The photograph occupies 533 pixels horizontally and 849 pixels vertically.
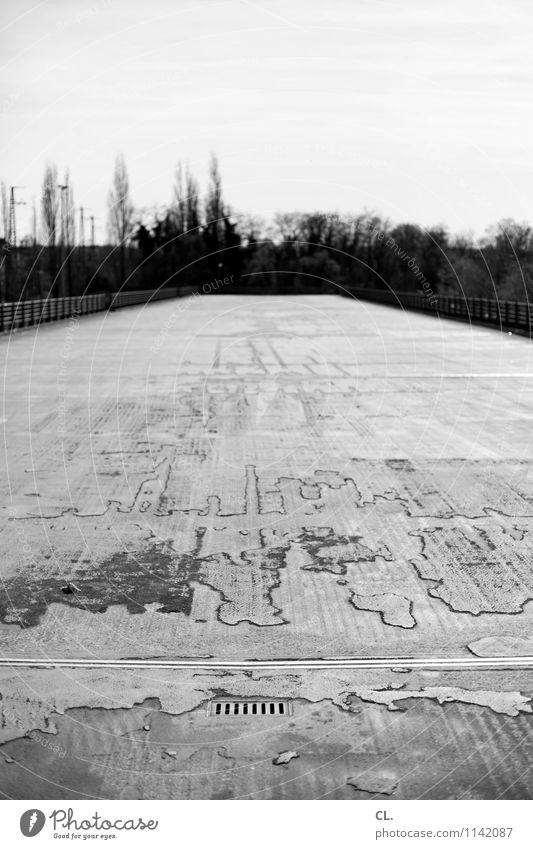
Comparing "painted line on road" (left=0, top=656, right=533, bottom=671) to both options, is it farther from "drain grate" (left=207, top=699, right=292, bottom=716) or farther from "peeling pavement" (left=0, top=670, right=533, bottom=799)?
"drain grate" (left=207, top=699, right=292, bottom=716)

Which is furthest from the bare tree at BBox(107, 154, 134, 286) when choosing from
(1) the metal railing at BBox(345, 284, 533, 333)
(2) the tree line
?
(1) the metal railing at BBox(345, 284, 533, 333)

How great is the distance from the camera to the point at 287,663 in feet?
21.6

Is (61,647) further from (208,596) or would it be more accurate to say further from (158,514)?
(158,514)

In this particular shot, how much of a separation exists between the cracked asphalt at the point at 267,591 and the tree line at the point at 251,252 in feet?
153

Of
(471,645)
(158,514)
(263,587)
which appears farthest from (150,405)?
(471,645)

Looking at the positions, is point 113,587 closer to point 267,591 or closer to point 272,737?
point 267,591

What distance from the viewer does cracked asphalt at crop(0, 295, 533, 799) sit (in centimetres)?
526

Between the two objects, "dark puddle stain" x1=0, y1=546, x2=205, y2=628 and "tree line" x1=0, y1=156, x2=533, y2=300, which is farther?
"tree line" x1=0, y1=156, x2=533, y2=300

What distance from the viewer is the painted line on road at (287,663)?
6.51 metres

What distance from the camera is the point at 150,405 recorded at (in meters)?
19.5

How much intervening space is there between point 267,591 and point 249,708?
7.18ft
